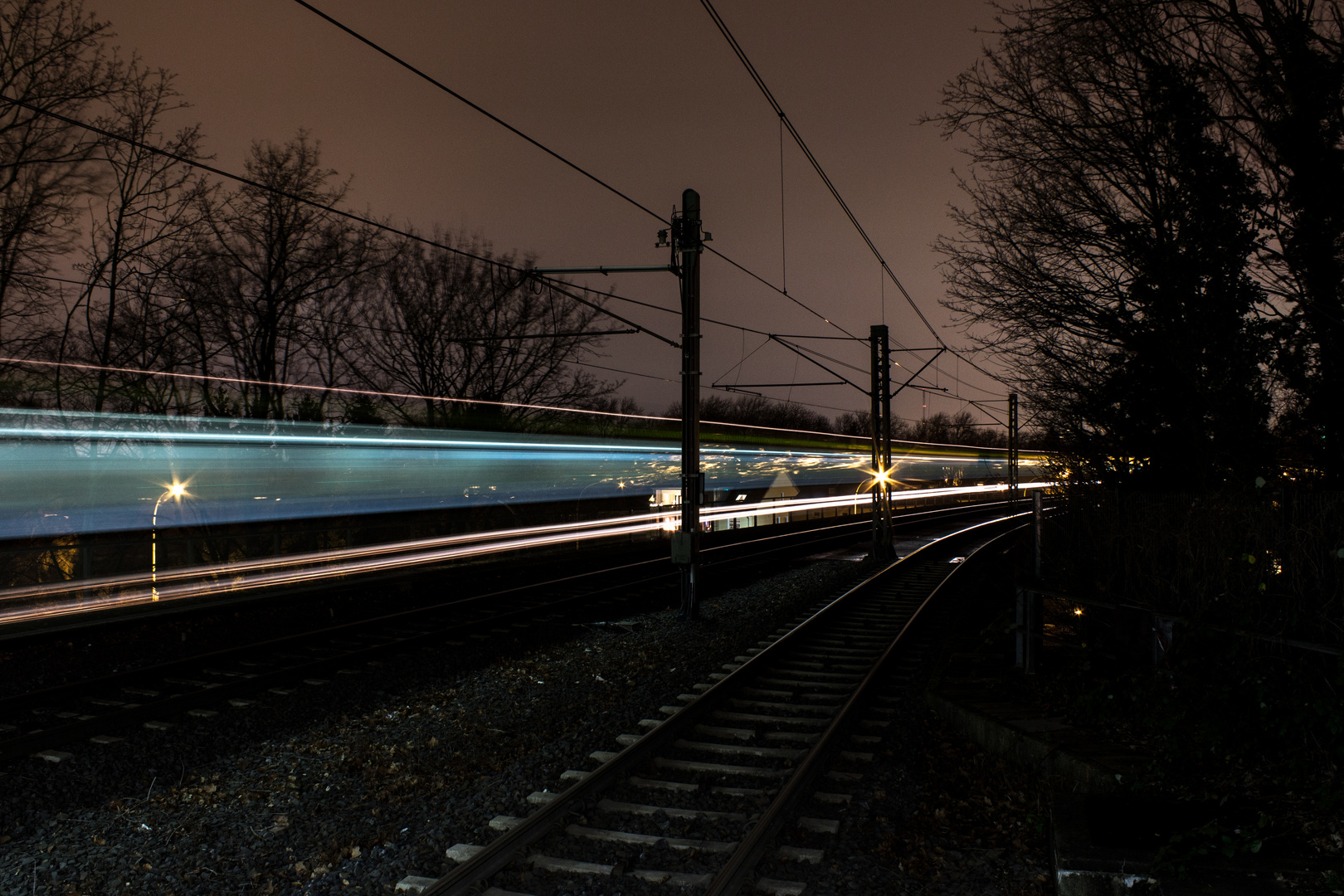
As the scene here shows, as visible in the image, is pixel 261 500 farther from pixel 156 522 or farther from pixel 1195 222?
pixel 1195 222

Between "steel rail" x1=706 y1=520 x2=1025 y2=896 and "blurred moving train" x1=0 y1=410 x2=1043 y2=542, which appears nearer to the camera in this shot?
"steel rail" x1=706 y1=520 x2=1025 y2=896

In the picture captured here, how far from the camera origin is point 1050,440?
13234 mm

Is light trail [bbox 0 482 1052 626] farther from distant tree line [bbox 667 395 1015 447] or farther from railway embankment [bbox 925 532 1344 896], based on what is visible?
distant tree line [bbox 667 395 1015 447]

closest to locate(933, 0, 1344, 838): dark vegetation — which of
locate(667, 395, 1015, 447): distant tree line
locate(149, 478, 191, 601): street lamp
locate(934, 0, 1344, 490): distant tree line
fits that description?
locate(934, 0, 1344, 490): distant tree line

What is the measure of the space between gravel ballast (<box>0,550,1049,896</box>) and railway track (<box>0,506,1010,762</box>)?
0.87 feet

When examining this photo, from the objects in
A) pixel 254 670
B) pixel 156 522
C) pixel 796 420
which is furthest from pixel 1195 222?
pixel 796 420

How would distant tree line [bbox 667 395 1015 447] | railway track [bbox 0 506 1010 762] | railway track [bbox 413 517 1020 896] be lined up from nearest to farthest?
railway track [bbox 413 517 1020 896] → railway track [bbox 0 506 1010 762] → distant tree line [bbox 667 395 1015 447]

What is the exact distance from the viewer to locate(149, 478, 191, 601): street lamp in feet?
49.4

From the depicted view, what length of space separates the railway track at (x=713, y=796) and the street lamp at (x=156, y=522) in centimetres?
1107

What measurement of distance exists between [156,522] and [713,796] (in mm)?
14266

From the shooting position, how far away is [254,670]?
9.48m

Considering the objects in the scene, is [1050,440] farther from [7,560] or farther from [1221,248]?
[7,560]

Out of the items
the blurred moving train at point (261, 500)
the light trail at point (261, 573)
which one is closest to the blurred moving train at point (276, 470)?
the blurred moving train at point (261, 500)

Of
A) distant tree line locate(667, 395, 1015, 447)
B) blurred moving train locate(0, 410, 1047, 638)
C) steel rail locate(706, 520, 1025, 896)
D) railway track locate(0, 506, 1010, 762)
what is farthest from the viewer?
distant tree line locate(667, 395, 1015, 447)
